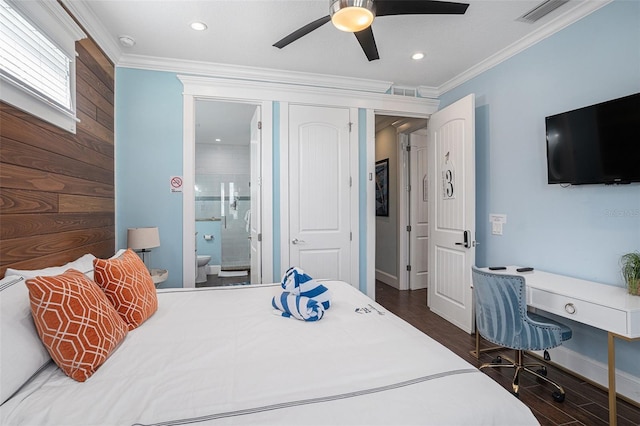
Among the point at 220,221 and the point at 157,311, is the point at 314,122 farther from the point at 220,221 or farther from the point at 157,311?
the point at 220,221

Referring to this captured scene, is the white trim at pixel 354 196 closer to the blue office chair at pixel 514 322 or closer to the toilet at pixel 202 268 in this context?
the blue office chair at pixel 514 322

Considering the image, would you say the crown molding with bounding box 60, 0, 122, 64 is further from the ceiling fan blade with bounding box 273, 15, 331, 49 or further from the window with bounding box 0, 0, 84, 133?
the ceiling fan blade with bounding box 273, 15, 331, 49

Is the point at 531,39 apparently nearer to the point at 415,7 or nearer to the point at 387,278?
the point at 415,7

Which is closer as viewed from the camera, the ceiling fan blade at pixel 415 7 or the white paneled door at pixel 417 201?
the ceiling fan blade at pixel 415 7

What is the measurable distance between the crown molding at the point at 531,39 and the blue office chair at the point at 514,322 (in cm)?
197

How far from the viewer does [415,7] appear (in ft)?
5.82

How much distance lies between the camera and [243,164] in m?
6.39

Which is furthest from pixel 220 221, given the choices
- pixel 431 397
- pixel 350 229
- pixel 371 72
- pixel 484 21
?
pixel 431 397

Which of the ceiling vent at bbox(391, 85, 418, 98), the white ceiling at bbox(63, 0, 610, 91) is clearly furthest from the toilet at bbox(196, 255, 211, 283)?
the ceiling vent at bbox(391, 85, 418, 98)

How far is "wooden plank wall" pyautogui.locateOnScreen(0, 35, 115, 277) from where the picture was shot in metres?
1.49

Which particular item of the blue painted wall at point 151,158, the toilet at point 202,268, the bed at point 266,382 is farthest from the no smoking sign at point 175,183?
the toilet at point 202,268

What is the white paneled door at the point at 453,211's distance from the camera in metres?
3.06

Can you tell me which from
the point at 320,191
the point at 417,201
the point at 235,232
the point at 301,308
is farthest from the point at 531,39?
the point at 235,232

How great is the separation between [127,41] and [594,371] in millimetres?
4425
